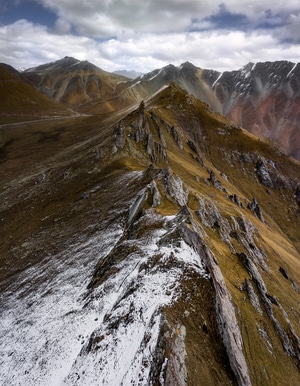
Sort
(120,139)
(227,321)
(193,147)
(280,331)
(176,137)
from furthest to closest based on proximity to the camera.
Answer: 1. (193,147)
2. (176,137)
3. (120,139)
4. (280,331)
5. (227,321)

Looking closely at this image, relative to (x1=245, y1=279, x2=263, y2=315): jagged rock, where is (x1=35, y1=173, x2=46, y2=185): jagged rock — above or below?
below

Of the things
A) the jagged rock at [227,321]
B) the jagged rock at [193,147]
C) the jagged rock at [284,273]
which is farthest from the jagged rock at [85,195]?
the jagged rock at [193,147]

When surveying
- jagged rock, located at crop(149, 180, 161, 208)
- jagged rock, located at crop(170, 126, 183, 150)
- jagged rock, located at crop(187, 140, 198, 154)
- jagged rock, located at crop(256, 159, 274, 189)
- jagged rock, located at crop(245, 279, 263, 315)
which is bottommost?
jagged rock, located at crop(256, 159, 274, 189)

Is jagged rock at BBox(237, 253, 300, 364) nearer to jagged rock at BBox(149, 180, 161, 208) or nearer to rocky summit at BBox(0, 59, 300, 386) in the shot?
rocky summit at BBox(0, 59, 300, 386)

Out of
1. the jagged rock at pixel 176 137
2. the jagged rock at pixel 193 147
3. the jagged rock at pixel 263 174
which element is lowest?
the jagged rock at pixel 263 174

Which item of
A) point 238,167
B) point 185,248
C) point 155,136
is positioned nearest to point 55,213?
point 185,248

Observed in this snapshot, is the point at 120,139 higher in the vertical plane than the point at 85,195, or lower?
higher

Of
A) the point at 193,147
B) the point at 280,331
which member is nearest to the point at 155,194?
the point at 280,331

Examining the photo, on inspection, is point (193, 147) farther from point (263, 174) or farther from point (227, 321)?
point (227, 321)

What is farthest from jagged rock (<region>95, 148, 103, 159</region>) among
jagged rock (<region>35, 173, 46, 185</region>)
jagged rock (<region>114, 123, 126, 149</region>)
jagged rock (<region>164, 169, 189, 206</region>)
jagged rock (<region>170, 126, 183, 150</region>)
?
jagged rock (<region>170, 126, 183, 150</region>)

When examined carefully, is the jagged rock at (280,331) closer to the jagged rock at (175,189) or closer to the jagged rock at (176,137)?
the jagged rock at (175,189)

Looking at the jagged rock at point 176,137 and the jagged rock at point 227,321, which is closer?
the jagged rock at point 227,321
